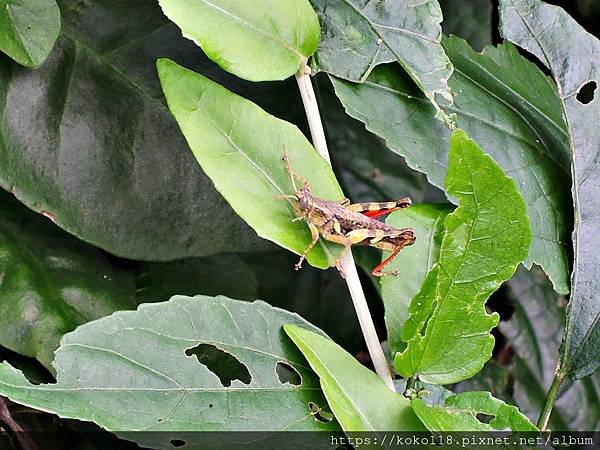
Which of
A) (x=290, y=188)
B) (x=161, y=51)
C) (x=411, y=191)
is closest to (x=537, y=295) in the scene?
(x=411, y=191)

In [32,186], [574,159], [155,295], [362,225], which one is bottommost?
[155,295]

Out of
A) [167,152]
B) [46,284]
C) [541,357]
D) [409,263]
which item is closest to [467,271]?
[409,263]

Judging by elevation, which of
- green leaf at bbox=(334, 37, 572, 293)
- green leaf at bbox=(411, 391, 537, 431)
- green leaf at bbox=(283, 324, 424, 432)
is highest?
green leaf at bbox=(334, 37, 572, 293)

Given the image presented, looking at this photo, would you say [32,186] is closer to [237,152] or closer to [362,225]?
[237,152]

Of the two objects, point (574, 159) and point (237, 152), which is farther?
point (574, 159)

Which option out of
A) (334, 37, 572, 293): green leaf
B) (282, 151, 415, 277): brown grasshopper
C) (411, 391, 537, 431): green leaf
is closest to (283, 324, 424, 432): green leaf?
(411, 391, 537, 431): green leaf

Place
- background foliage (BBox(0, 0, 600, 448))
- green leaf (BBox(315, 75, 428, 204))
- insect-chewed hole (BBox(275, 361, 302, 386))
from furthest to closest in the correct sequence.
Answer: green leaf (BBox(315, 75, 428, 204)), background foliage (BBox(0, 0, 600, 448)), insect-chewed hole (BBox(275, 361, 302, 386))

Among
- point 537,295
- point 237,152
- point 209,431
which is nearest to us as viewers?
point 209,431

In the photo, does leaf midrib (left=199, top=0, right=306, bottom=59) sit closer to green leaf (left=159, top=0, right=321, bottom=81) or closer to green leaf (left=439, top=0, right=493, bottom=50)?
green leaf (left=159, top=0, right=321, bottom=81)
